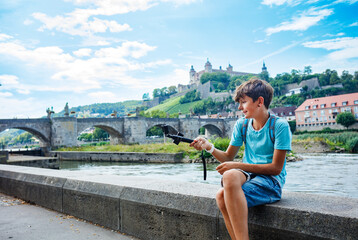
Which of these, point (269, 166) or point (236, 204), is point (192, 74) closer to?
point (269, 166)

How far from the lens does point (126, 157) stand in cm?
2283

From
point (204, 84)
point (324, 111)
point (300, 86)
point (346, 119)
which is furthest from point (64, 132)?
point (204, 84)

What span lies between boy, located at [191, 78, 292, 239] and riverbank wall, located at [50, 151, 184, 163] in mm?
18846

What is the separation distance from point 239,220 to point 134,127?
35.2 meters

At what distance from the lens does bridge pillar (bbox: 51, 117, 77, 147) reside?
31906 millimetres

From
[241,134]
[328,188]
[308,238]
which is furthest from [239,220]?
[328,188]

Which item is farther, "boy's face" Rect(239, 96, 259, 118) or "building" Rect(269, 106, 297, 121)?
"building" Rect(269, 106, 297, 121)

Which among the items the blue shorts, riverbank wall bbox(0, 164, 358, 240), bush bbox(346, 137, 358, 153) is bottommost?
bush bbox(346, 137, 358, 153)

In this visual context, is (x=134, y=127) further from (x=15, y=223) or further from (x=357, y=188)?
(x=15, y=223)

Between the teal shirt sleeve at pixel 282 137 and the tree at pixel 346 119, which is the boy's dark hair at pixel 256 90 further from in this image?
the tree at pixel 346 119

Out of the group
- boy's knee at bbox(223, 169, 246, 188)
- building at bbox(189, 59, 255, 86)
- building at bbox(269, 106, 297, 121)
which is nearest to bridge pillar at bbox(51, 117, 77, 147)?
boy's knee at bbox(223, 169, 246, 188)

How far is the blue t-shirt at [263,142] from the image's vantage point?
1842 mm

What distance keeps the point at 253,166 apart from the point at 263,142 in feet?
0.56

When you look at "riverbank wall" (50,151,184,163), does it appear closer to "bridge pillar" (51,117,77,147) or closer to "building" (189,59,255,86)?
"bridge pillar" (51,117,77,147)
